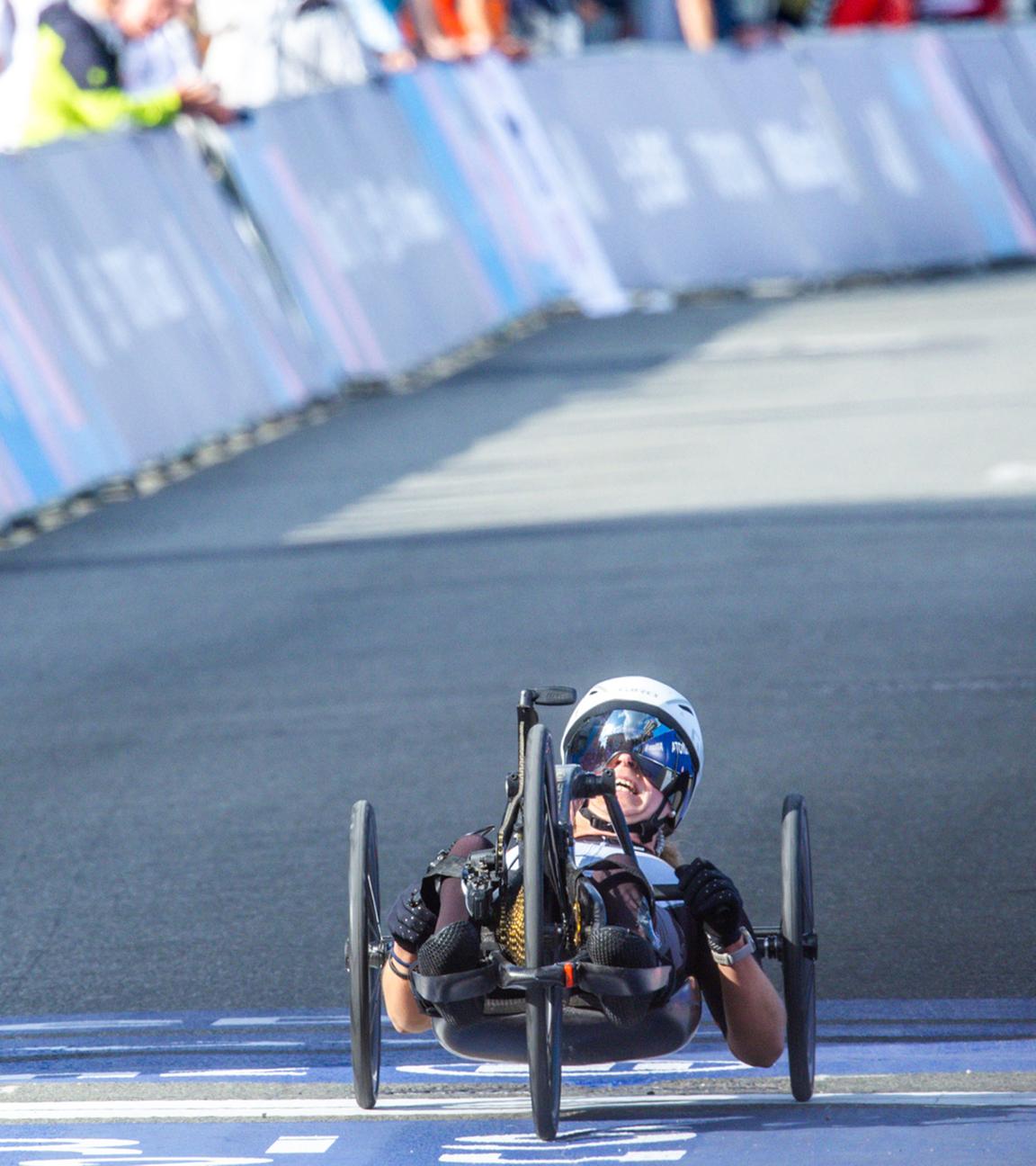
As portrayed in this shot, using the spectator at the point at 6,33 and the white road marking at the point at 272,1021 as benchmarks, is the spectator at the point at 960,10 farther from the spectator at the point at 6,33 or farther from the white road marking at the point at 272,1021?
the white road marking at the point at 272,1021

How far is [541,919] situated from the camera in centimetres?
418

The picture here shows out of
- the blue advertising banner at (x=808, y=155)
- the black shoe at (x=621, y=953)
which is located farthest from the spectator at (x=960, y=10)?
the black shoe at (x=621, y=953)

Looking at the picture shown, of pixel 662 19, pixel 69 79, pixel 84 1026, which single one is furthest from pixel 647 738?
pixel 662 19

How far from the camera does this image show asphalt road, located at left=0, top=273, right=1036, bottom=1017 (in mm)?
6258

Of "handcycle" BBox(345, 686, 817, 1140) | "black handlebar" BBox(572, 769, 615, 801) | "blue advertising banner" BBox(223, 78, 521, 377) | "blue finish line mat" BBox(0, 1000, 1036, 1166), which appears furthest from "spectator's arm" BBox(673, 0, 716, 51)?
"black handlebar" BBox(572, 769, 615, 801)

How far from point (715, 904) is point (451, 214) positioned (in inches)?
629

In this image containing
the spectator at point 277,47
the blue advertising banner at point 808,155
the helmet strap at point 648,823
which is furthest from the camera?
the blue advertising banner at point 808,155

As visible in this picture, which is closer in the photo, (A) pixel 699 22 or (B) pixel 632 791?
(B) pixel 632 791

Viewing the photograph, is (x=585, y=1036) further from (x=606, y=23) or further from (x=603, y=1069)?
(x=606, y=23)

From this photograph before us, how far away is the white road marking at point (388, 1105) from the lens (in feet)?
15.8

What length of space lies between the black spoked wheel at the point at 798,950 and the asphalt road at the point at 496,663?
35.6 inches

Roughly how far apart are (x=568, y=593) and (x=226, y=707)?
1.98 m

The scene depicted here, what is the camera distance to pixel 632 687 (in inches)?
192

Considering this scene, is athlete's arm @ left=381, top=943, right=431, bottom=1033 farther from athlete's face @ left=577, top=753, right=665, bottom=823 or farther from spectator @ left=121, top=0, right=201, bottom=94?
spectator @ left=121, top=0, right=201, bottom=94
